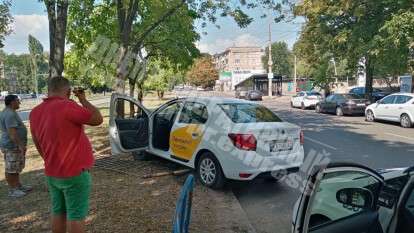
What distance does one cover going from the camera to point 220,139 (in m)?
6.80

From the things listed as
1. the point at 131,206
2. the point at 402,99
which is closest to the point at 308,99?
the point at 402,99

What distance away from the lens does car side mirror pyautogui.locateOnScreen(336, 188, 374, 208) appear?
9.98ft

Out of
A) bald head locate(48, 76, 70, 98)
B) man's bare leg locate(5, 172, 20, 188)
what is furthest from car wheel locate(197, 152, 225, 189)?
bald head locate(48, 76, 70, 98)

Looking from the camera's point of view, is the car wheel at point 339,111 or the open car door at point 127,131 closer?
the open car door at point 127,131

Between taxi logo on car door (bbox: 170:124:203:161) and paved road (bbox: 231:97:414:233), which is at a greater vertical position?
taxi logo on car door (bbox: 170:124:203:161)

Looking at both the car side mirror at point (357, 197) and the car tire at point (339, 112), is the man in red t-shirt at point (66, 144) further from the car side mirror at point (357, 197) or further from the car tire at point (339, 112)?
the car tire at point (339, 112)

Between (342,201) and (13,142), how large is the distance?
5474 mm

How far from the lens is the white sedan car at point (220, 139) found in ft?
21.6

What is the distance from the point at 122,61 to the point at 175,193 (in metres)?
5.91

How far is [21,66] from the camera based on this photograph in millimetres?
113438

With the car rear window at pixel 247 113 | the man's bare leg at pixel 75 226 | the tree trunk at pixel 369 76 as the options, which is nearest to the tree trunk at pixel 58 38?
the car rear window at pixel 247 113

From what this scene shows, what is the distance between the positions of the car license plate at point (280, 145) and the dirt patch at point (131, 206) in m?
1.08

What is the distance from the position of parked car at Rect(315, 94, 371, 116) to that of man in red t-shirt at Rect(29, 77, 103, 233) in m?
20.6

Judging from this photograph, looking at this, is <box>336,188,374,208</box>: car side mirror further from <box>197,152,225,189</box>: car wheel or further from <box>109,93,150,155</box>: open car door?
<box>109,93,150,155</box>: open car door
